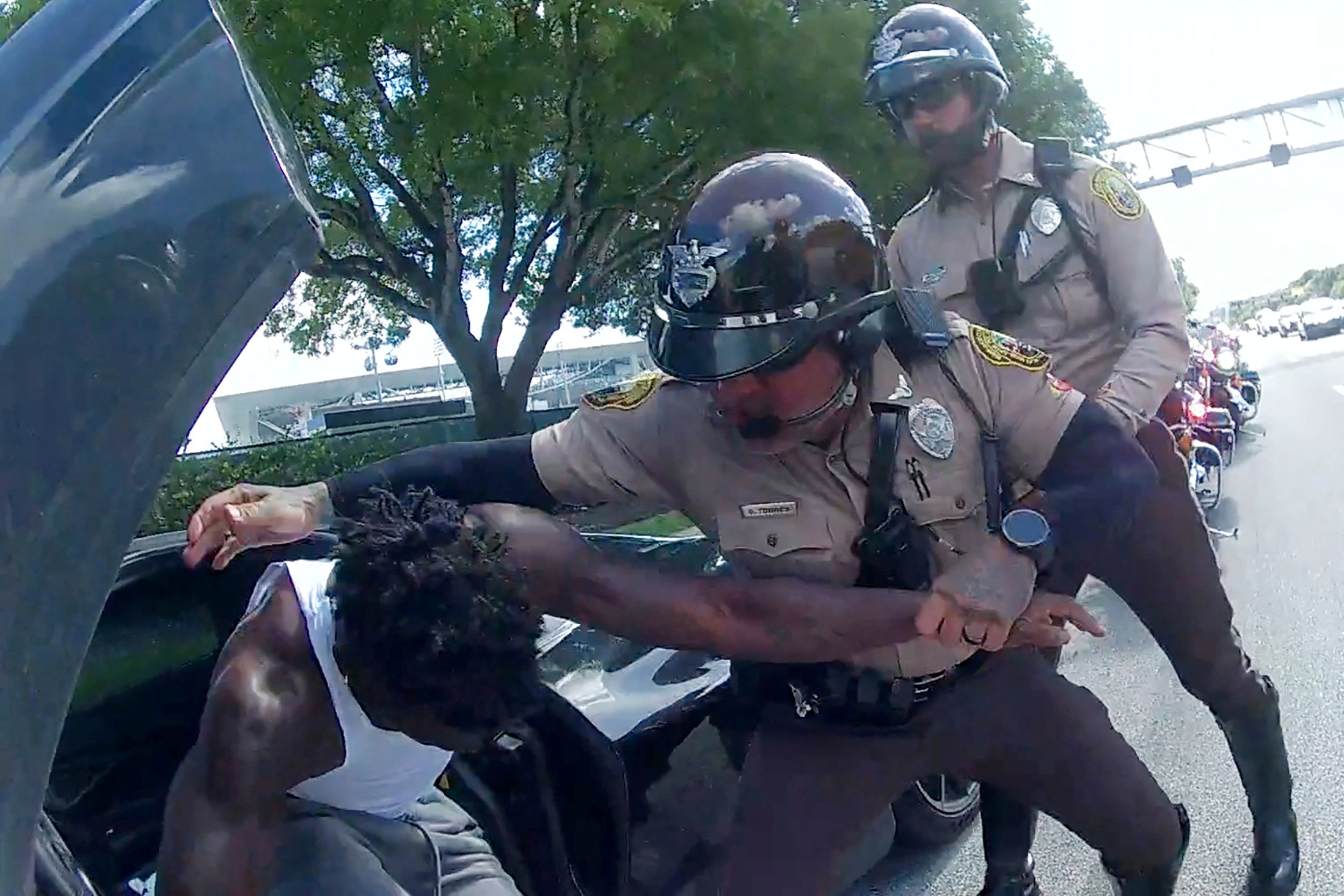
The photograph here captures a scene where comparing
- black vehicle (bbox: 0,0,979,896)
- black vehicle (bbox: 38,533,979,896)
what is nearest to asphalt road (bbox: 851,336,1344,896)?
black vehicle (bbox: 38,533,979,896)

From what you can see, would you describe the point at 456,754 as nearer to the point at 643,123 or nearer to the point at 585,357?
the point at 643,123

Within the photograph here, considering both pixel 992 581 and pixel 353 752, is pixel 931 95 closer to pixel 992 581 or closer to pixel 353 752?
pixel 992 581

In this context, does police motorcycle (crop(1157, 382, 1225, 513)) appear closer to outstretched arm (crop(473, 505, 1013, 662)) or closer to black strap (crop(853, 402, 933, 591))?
black strap (crop(853, 402, 933, 591))

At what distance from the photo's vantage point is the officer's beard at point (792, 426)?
7.29 ft

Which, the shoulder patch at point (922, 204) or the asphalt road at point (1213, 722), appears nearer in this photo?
the shoulder patch at point (922, 204)

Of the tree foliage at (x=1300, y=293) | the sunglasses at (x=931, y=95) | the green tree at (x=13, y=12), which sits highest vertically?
the green tree at (x=13, y=12)

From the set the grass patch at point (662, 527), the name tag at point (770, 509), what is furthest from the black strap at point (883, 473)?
the grass patch at point (662, 527)

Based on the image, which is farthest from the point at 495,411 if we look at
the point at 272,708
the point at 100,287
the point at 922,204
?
the point at 100,287

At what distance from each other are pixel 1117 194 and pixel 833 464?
3.61ft

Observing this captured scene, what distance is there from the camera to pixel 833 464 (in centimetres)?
230

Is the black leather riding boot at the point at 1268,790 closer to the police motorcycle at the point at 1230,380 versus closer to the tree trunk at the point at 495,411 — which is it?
the police motorcycle at the point at 1230,380

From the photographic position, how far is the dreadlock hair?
1826 mm

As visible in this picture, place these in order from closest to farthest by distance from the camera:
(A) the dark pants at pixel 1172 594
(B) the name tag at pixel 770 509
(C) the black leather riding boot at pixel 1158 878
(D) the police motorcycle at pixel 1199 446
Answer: (B) the name tag at pixel 770 509
(C) the black leather riding boot at pixel 1158 878
(A) the dark pants at pixel 1172 594
(D) the police motorcycle at pixel 1199 446

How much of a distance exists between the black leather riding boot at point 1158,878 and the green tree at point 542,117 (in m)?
7.56
